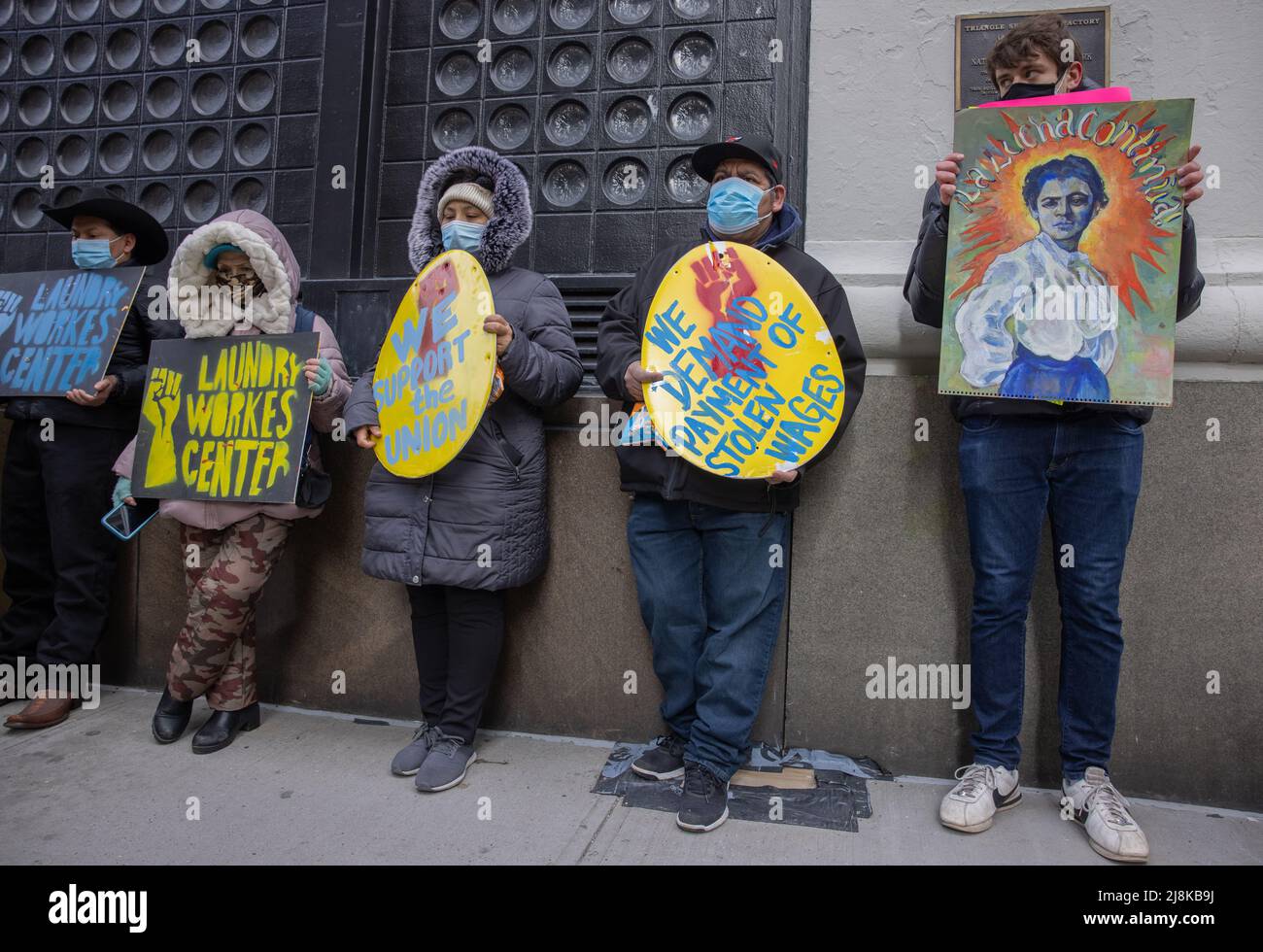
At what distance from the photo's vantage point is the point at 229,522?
3256 mm

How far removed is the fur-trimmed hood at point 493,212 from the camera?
10.2 ft

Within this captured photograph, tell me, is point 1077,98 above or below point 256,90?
below

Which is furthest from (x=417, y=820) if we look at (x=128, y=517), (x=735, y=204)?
(x=735, y=204)

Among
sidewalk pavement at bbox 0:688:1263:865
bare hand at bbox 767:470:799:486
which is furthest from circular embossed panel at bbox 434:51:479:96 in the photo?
sidewalk pavement at bbox 0:688:1263:865

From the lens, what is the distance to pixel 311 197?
4285 mm

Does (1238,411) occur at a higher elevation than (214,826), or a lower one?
higher

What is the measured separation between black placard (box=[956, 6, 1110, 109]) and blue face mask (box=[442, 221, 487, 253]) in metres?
1.91

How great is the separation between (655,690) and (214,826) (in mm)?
1569

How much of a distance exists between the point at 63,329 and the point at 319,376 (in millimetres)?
1301

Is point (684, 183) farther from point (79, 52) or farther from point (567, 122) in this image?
point (79, 52)

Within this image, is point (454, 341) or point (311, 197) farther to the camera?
point (311, 197)

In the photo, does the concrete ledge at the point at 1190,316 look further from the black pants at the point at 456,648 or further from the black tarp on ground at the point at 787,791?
the black pants at the point at 456,648

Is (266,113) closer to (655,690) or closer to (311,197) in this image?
(311,197)

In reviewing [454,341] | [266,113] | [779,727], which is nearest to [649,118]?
[454,341]
